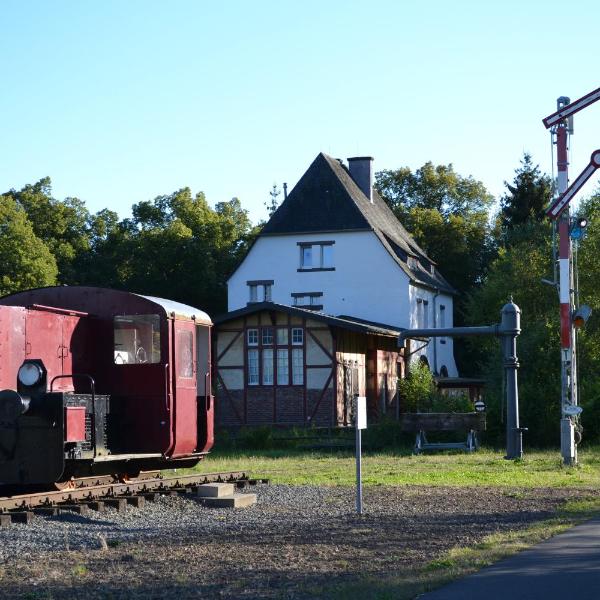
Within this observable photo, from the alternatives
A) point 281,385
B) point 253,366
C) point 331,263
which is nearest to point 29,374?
point 253,366

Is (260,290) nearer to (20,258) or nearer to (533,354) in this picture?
(20,258)

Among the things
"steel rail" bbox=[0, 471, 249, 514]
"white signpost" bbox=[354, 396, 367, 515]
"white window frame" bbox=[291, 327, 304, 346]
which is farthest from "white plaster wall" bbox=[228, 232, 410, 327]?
"white signpost" bbox=[354, 396, 367, 515]

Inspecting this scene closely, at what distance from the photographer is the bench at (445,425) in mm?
31188

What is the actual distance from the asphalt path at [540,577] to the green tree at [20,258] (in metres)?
55.2

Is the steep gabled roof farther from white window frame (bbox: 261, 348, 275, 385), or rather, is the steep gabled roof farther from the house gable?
white window frame (bbox: 261, 348, 275, 385)

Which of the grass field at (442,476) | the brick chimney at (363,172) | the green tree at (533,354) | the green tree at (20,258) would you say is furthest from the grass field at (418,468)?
the green tree at (20,258)

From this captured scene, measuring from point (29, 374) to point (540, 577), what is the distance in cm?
912

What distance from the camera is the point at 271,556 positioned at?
36.8ft

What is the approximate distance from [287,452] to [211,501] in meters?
16.0

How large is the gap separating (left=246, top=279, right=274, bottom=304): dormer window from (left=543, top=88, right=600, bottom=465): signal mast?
105ft

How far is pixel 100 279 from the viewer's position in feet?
231

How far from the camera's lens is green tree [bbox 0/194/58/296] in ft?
211

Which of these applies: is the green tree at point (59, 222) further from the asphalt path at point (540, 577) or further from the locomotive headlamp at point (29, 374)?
the asphalt path at point (540, 577)

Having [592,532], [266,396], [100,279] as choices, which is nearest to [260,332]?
[266,396]
